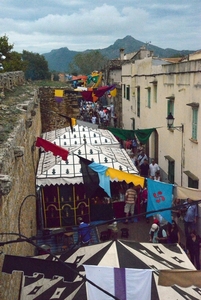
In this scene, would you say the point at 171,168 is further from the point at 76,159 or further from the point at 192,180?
the point at 76,159

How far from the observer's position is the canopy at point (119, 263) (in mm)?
5191

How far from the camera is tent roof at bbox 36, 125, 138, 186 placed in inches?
389

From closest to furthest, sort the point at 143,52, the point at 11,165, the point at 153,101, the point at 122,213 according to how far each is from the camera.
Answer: the point at 11,165, the point at 122,213, the point at 153,101, the point at 143,52

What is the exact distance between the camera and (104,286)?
196 inches

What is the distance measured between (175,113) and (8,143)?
7.80 meters

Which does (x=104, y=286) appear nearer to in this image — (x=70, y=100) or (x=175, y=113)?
(x=175, y=113)

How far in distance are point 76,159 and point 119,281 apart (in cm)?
602

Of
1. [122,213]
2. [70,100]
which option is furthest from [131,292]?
[70,100]

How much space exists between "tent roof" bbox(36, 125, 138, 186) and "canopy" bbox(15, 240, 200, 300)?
315 centimetres

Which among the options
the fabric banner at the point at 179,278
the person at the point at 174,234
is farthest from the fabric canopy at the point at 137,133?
the fabric banner at the point at 179,278

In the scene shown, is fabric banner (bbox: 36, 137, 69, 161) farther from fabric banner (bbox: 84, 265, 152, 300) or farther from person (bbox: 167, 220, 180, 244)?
fabric banner (bbox: 84, 265, 152, 300)

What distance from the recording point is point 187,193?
6934 millimetres

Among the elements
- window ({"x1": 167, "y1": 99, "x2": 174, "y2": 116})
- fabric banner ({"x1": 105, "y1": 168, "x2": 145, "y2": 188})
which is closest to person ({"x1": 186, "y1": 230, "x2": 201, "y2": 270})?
fabric banner ({"x1": 105, "y1": 168, "x2": 145, "y2": 188})

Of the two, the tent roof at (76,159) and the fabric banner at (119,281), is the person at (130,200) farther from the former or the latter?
the fabric banner at (119,281)
